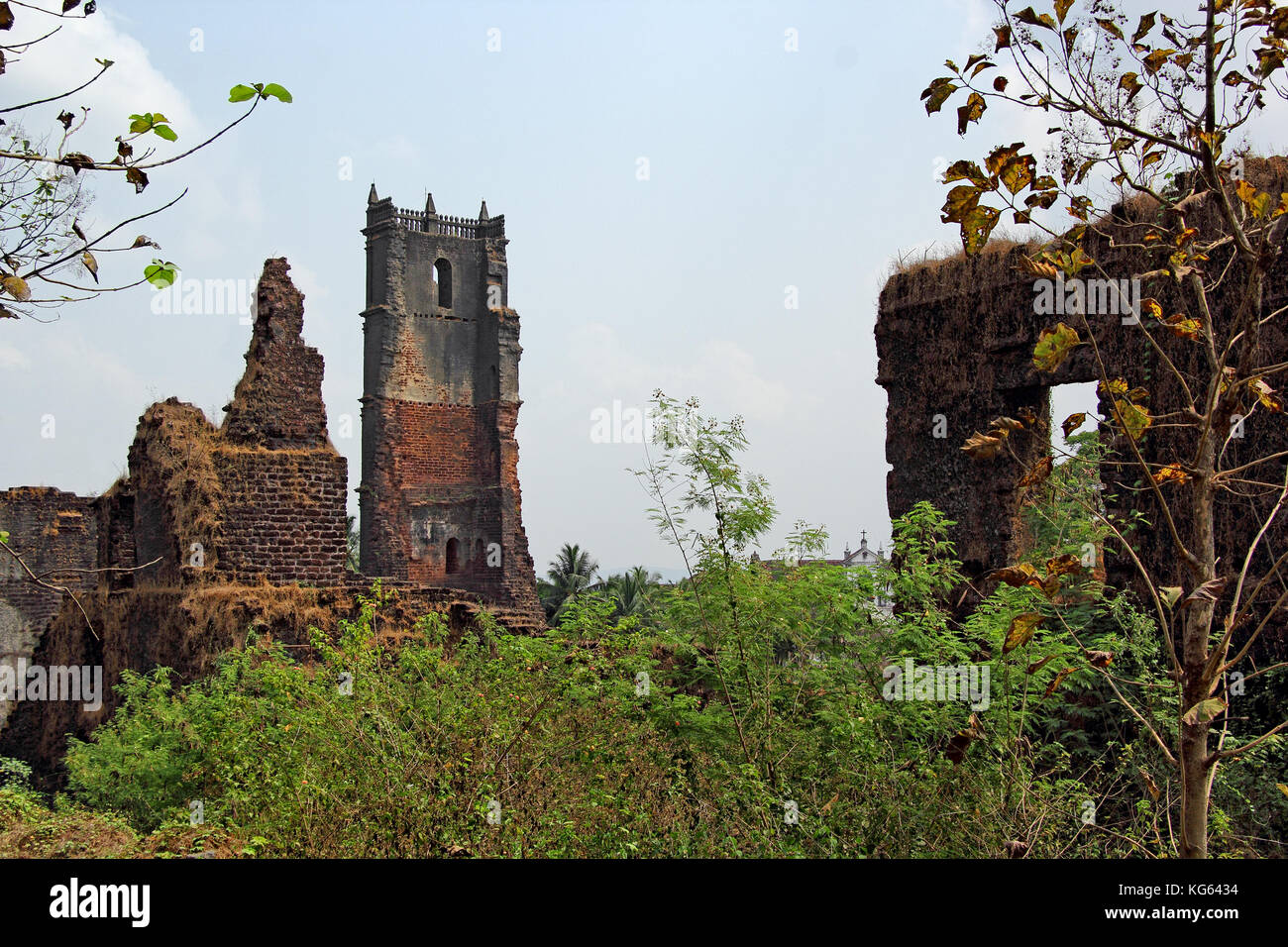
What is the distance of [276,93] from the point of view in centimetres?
402

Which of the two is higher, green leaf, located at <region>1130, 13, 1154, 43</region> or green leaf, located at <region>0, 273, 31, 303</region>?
green leaf, located at <region>1130, 13, 1154, 43</region>

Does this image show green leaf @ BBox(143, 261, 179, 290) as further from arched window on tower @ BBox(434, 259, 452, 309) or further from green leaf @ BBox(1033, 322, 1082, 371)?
arched window on tower @ BBox(434, 259, 452, 309)

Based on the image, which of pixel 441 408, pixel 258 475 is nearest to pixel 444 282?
pixel 441 408

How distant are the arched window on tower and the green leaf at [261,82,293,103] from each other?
31200mm

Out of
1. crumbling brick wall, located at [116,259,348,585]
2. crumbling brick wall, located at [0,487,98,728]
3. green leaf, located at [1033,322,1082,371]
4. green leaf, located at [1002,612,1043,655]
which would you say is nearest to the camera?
green leaf, located at [1002,612,1043,655]

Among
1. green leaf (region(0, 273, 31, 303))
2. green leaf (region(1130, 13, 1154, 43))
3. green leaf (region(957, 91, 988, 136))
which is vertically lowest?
green leaf (region(0, 273, 31, 303))

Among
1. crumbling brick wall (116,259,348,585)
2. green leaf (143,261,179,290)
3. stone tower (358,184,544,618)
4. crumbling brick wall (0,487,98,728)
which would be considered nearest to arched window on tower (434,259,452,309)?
stone tower (358,184,544,618)

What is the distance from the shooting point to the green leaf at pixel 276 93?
13.1ft

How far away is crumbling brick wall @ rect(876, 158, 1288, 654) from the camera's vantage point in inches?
332

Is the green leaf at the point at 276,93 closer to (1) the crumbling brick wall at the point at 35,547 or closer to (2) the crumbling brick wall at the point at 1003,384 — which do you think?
(2) the crumbling brick wall at the point at 1003,384

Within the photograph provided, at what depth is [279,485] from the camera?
12.8 m

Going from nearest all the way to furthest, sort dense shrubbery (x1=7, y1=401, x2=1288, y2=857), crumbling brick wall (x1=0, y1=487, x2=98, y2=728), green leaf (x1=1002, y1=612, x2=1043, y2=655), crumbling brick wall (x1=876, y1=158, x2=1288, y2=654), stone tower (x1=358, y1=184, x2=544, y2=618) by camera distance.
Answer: green leaf (x1=1002, y1=612, x2=1043, y2=655), dense shrubbery (x1=7, y1=401, x2=1288, y2=857), crumbling brick wall (x1=876, y1=158, x2=1288, y2=654), crumbling brick wall (x1=0, y1=487, x2=98, y2=728), stone tower (x1=358, y1=184, x2=544, y2=618)
